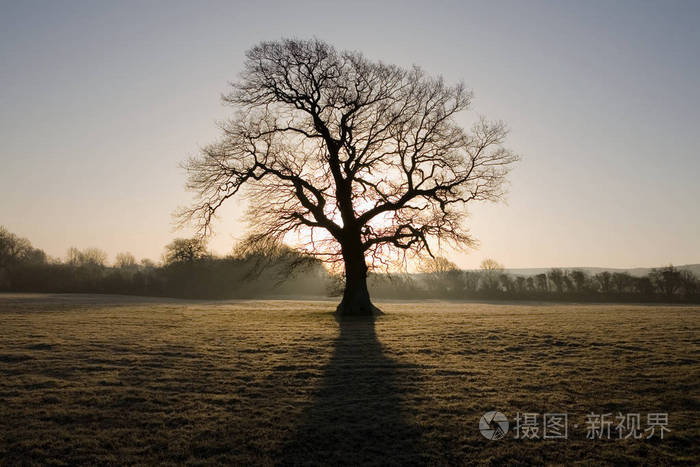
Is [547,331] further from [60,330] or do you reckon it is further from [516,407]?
[60,330]

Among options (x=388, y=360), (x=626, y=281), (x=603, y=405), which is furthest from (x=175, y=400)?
(x=626, y=281)

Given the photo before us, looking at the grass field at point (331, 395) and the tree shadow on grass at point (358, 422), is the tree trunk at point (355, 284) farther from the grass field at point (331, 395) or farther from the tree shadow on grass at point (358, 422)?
the tree shadow on grass at point (358, 422)

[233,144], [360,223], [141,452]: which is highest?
[233,144]

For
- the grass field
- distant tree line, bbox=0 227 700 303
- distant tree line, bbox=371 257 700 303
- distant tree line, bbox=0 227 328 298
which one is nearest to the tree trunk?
the grass field

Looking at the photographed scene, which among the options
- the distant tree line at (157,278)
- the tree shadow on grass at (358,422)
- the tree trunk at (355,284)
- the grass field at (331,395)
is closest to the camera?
the tree shadow on grass at (358,422)

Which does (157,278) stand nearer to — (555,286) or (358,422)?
(555,286)

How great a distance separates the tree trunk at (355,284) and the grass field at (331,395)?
10.4 meters

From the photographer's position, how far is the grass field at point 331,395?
21.2 ft

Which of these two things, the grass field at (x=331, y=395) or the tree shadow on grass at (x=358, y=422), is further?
the grass field at (x=331, y=395)

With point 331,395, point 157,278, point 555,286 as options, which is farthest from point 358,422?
point 157,278

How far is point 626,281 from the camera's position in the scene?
194 feet

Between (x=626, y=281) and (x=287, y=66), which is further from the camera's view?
(x=626, y=281)

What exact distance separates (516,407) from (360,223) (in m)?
19.2

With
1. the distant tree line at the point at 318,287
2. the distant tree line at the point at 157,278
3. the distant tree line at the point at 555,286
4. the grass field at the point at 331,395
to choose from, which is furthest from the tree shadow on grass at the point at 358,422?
the distant tree line at the point at 157,278
